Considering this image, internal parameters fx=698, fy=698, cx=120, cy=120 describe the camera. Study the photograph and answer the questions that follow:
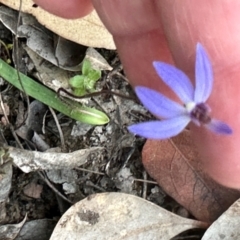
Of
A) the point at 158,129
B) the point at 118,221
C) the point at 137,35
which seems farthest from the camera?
the point at 118,221

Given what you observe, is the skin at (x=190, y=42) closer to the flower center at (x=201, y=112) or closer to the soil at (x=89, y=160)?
the flower center at (x=201, y=112)

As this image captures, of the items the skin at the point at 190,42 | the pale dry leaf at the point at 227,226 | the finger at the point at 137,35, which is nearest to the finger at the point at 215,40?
the skin at the point at 190,42

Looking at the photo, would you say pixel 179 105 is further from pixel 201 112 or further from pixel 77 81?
pixel 77 81

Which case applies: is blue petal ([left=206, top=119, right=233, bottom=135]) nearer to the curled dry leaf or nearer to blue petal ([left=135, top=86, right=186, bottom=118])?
blue petal ([left=135, top=86, right=186, bottom=118])

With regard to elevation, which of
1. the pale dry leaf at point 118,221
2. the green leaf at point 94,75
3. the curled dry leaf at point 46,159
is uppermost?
the green leaf at point 94,75

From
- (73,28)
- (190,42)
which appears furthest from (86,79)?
(190,42)

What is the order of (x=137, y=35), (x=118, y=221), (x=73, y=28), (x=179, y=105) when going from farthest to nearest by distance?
(x=73, y=28) < (x=118, y=221) < (x=137, y=35) < (x=179, y=105)
